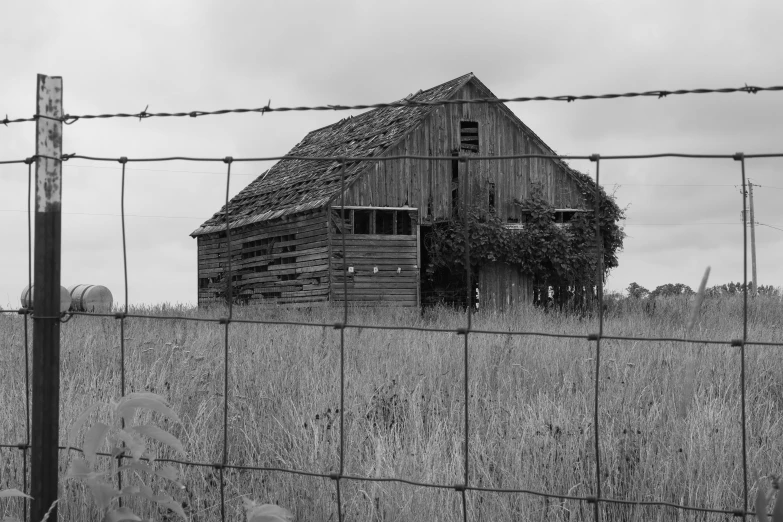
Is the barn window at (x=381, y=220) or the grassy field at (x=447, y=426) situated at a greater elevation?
the barn window at (x=381, y=220)

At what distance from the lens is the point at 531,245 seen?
66.7 ft

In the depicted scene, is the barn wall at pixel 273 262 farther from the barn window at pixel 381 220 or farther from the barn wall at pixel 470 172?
the barn wall at pixel 470 172

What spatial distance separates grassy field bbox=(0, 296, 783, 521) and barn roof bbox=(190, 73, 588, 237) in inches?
432

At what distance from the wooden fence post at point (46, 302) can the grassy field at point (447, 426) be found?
22.0 inches

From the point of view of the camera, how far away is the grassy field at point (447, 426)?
3.58m

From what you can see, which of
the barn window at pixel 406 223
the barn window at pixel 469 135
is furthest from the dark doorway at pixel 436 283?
the barn window at pixel 469 135

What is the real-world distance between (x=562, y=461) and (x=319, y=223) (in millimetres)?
15517

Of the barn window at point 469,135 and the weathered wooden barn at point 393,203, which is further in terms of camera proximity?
the barn window at point 469,135

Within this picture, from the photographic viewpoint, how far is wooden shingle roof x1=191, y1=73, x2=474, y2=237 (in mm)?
19734

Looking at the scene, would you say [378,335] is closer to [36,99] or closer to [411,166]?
[36,99]

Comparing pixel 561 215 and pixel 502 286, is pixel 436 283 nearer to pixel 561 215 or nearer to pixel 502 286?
pixel 502 286

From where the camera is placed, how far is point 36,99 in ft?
9.66

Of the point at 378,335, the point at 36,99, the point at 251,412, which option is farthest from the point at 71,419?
the point at 378,335

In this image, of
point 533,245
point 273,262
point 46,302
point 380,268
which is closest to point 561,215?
point 533,245
